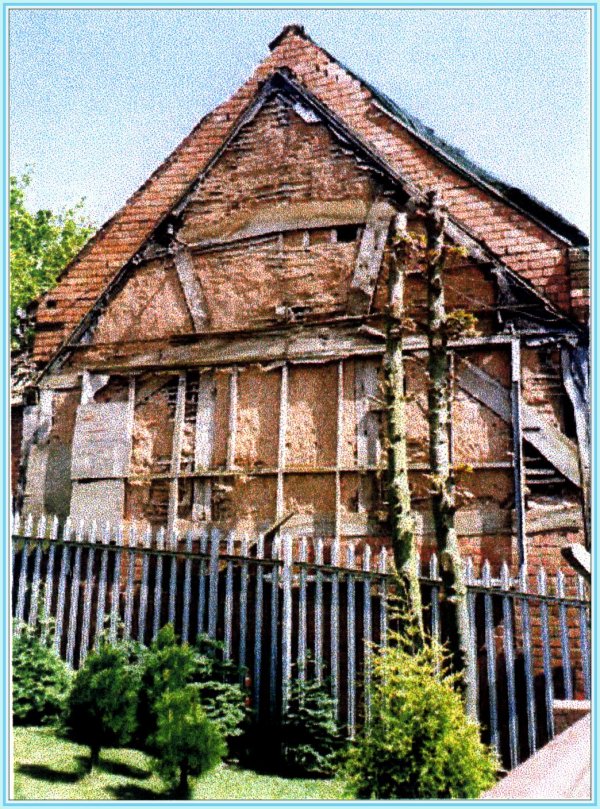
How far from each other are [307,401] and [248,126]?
3.06 meters

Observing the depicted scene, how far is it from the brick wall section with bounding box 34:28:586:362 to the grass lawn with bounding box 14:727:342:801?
14.3 feet

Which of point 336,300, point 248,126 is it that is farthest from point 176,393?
point 248,126

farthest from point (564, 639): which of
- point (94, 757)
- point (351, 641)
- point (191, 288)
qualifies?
point (191, 288)

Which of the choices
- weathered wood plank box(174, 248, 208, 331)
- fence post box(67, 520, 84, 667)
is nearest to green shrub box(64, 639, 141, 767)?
fence post box(67, 520, 84, 667)

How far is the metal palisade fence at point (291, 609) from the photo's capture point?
221 inches

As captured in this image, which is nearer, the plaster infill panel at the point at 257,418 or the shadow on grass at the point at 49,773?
the shadow on grass at the point at 49,773

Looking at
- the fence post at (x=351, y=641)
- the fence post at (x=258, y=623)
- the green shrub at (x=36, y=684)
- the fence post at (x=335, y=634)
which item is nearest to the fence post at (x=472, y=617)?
the fence post at (x=351, y=641)

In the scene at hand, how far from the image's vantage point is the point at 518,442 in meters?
6.52

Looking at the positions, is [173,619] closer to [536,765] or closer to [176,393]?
[176,393]

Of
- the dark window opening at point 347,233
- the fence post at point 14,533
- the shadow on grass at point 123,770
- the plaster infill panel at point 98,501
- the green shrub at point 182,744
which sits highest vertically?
the dark window opening at point 347,233

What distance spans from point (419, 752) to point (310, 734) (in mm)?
1768

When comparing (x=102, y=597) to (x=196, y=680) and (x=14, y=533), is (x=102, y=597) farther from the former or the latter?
(x=196, y=680)

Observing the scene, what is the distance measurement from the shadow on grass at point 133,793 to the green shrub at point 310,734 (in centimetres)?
117

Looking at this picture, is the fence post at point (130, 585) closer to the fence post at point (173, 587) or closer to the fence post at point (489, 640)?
the fence post at point (173, 587)
